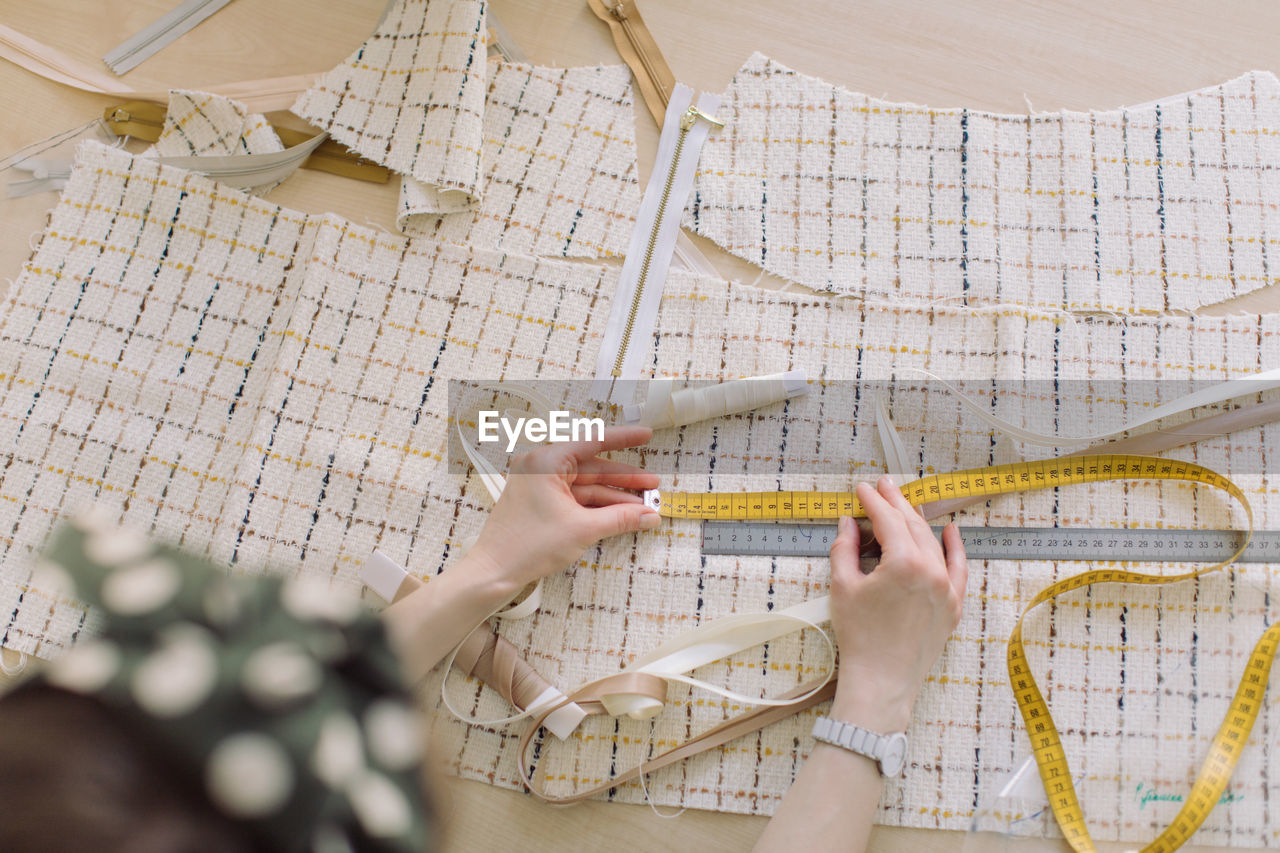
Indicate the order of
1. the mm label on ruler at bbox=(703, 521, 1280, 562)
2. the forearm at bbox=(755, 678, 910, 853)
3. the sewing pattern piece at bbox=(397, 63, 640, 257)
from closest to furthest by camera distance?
the forearm at bbox=(755, 678, 910, 853), the mm label on ruler at bbox=(703, 521, 1280, 562), the sewing pattern piece at bbox=(397, 63, 640, 257)

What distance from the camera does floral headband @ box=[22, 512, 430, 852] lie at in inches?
14.4

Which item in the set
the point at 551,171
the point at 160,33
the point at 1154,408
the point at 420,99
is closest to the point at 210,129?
the point at 160,33

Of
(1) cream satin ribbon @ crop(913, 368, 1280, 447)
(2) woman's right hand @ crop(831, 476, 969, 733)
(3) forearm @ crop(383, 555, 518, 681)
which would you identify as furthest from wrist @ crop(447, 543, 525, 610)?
(1) cream satin ribbon @ crop(913, 368, 1280, 447)

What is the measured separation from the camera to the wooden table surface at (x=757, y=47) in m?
1.72

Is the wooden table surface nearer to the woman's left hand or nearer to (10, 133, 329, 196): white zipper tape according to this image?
(10, 133, 329, 196): white zipper tape

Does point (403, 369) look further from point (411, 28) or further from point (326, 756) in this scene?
point (326, 756)

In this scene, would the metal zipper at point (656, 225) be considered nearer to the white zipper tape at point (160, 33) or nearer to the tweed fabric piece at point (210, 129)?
the tweed fabric piece at point (210, 129)

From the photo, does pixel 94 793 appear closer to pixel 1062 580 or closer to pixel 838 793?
pixel 838 793

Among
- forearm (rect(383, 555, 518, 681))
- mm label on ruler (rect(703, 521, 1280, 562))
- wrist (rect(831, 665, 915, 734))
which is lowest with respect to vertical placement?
wrist (rect(831, 665, 915, 734))

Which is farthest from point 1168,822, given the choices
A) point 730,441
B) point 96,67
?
point 96,67

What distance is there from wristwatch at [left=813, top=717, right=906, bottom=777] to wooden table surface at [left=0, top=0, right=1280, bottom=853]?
0.90 m

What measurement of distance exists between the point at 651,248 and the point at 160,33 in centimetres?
120

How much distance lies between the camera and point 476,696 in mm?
1565

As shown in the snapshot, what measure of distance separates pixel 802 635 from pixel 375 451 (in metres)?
0.93
